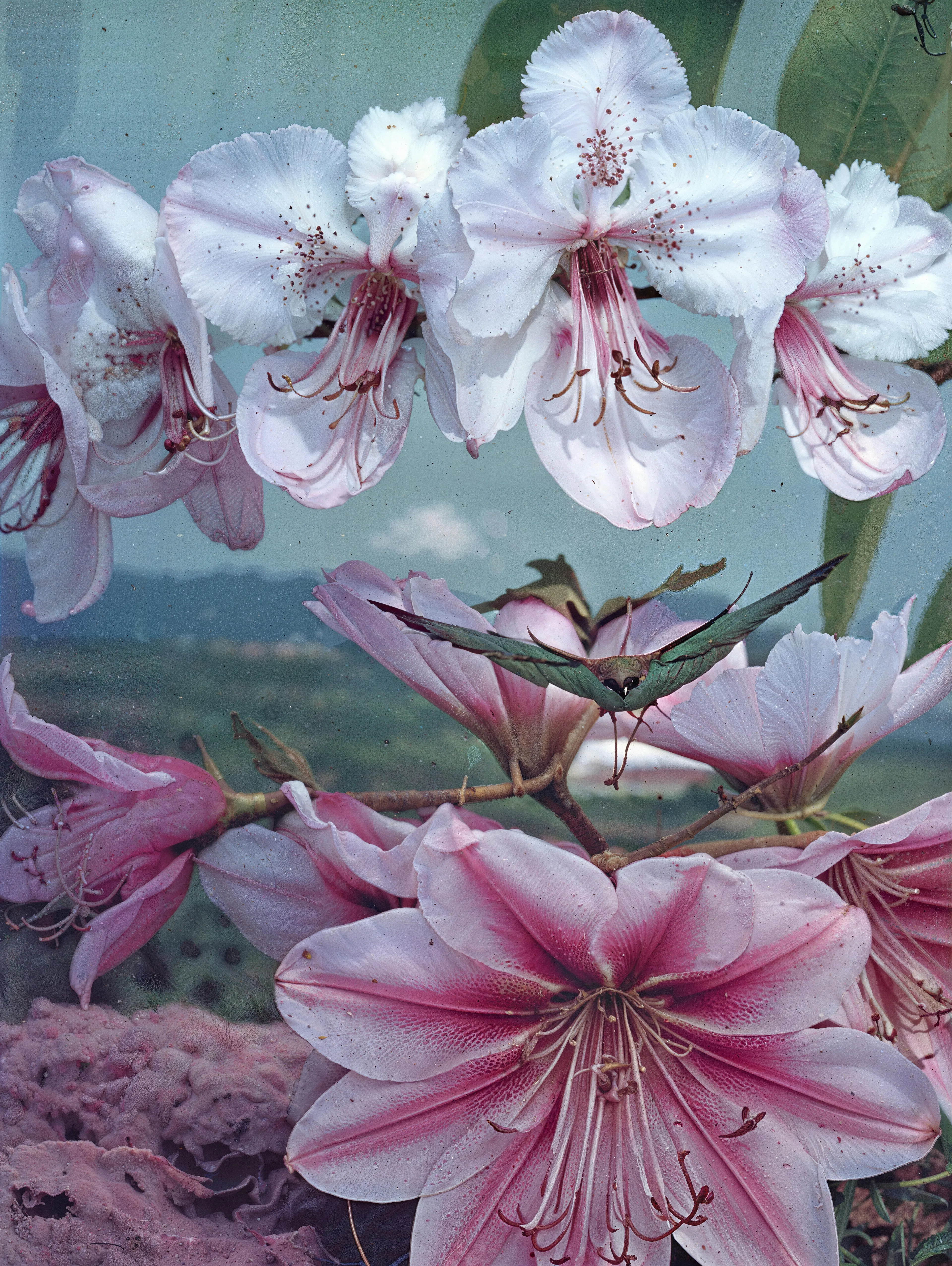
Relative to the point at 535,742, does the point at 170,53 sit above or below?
above

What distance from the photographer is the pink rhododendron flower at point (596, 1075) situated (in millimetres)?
564

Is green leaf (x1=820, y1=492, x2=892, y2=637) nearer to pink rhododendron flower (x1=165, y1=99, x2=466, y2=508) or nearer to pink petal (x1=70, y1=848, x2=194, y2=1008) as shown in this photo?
pink rhododendron flower (x1=165, y1=99, x2=466, y2=508)

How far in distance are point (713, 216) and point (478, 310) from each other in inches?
5.5

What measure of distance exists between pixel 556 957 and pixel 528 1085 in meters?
0.08

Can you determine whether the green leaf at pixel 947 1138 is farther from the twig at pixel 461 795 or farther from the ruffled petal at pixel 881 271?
the ruffled petal at pixel 881 271

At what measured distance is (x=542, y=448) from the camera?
1.92 ft

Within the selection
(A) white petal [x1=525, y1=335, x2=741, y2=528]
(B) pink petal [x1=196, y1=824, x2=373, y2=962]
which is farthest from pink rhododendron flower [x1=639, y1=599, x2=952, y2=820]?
(B) pink petal [x1=196, y1=824, x2=373, y2=962]

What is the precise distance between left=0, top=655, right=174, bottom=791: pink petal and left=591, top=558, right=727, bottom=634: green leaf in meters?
0.27

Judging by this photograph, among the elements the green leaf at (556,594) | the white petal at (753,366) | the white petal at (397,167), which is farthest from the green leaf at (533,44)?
the green leaf at (556,594)

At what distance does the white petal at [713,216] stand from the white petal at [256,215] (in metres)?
0.16

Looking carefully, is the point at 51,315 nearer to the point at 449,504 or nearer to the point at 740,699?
the point at 449,504

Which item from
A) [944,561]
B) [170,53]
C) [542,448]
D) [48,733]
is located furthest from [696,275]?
[48,733]

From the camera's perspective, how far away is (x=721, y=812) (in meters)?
0.60

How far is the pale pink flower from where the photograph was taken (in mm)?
594
